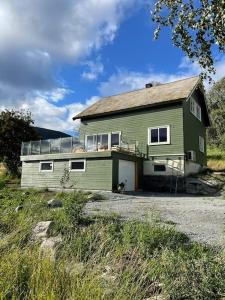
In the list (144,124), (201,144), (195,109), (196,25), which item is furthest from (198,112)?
(196,25)

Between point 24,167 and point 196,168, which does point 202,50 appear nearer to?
point 196,168

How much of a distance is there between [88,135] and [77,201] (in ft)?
61.6

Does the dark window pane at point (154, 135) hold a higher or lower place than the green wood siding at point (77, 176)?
higher

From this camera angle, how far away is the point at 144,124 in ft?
79.7

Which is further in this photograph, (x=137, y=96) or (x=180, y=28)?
(x=137, y=96)

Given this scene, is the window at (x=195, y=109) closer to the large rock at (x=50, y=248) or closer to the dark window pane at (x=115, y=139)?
the dark window pane at (x=115, y=139)

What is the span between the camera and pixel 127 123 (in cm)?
2520

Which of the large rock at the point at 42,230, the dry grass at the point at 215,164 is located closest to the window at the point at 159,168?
the dry grass at the point at 215,164

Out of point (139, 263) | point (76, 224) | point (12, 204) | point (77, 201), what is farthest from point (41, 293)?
point (77, 201)

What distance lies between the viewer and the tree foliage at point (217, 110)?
40.4 metres

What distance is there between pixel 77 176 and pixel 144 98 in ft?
29.8

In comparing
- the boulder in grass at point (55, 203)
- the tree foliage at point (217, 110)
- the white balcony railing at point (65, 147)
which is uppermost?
the tree foliage at point (217, 110)

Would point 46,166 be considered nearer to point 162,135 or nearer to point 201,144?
point 162,135

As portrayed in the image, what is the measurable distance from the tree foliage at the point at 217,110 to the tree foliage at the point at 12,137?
2420cm
